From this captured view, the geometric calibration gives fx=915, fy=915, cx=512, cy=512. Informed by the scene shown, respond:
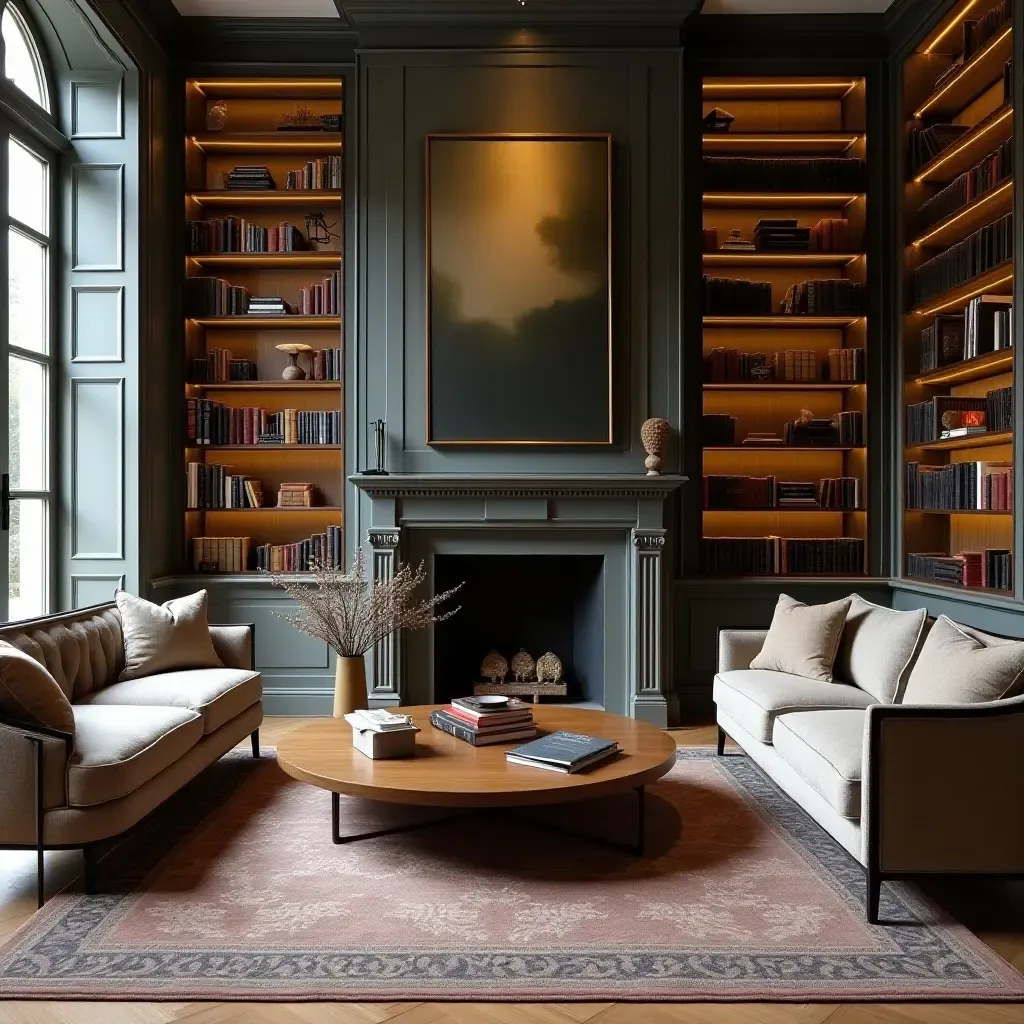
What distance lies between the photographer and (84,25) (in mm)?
4562

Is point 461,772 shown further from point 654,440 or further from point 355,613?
point 654,440

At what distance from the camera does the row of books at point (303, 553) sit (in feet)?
17.6

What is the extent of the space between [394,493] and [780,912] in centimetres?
307

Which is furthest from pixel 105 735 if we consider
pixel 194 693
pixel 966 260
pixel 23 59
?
pixel 966 260

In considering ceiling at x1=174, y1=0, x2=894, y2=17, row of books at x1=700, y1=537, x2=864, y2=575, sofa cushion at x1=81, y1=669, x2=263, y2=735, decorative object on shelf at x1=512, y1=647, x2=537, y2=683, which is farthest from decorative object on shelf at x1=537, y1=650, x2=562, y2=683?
ceiling at x1=174, y1=0, x2=894, y2=17

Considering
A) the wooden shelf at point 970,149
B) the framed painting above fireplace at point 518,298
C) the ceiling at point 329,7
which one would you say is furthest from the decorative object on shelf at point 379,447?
the wooden shelf at point 970,149

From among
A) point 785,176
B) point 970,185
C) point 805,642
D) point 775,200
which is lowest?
point 805,642

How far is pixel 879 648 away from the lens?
148 inches

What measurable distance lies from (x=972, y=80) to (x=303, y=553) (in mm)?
4429

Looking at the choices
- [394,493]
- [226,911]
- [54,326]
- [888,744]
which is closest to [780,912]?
[888,744]

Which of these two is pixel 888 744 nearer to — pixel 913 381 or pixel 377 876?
pixel 377 876

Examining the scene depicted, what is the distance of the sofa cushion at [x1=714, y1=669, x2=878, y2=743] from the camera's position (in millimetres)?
3609

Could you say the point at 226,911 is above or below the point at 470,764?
below

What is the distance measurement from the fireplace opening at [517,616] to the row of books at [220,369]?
1718 mm
